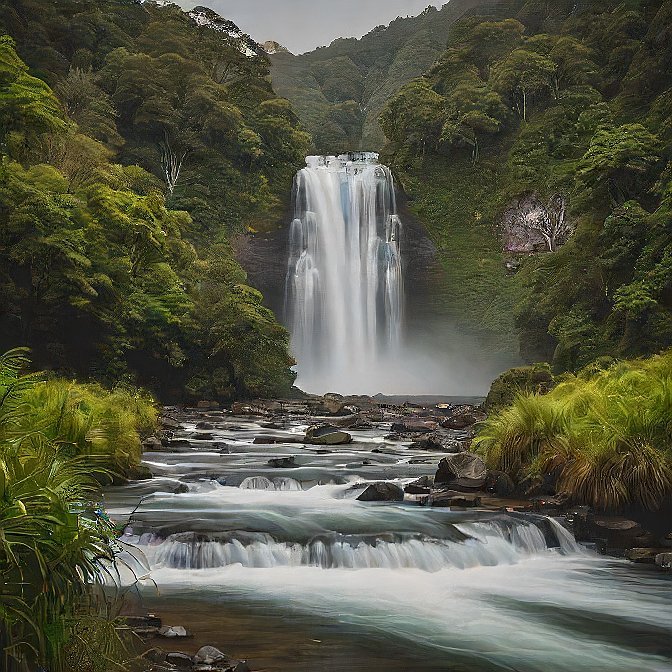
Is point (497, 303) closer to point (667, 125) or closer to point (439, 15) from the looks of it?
point (667, 125)

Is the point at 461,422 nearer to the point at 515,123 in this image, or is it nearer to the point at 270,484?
the point at 270,484

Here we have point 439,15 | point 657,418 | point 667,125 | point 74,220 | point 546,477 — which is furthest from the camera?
point 439,15

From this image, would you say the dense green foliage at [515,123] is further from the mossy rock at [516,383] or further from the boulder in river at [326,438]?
the boulder in river at [326,438]

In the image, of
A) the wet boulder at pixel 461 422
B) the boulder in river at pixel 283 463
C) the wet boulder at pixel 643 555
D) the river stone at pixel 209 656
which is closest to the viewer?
the river stone at pixel 209 656

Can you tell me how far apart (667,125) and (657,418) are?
59.2ft

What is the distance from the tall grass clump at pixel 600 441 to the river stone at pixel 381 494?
1969 mm

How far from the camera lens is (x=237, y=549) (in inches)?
311

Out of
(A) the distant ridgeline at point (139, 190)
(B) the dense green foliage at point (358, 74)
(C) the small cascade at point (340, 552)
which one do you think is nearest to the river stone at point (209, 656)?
(C) the small cascade at point (340, 552)

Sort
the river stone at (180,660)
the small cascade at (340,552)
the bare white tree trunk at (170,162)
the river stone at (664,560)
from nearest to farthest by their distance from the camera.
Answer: the river stone at (180,660), the small cascade at (340,552), the river stone at (664,560), the bare white tree trunk at (170,162)

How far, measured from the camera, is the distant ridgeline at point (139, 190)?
851 inches

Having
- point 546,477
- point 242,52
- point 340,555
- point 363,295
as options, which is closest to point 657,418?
point 546,477

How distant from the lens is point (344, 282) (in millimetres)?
46969

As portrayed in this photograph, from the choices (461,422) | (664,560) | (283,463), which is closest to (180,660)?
(664,560)

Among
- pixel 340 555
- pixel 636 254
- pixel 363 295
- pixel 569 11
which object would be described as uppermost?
pixel 569 11
